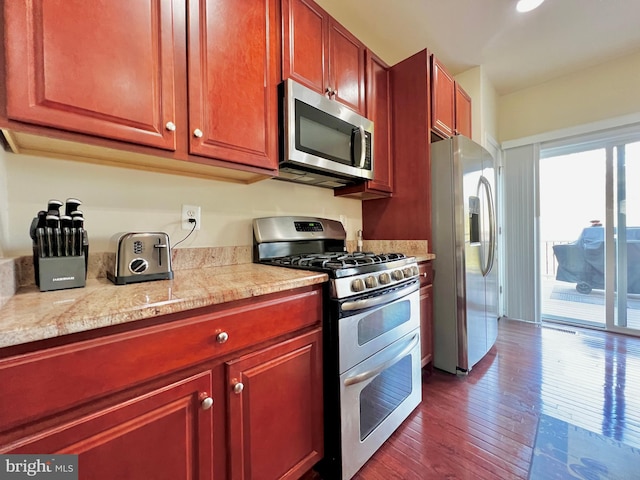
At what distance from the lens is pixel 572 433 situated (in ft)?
→ 4.71

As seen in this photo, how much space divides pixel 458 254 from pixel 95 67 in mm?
2142

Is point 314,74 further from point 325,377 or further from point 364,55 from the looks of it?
point 325,377

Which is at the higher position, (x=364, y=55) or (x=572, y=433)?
(x=364, y=55)

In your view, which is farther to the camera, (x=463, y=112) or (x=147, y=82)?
(x=463, y=112)

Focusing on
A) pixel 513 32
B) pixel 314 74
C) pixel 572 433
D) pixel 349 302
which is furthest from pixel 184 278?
pixel 513 32

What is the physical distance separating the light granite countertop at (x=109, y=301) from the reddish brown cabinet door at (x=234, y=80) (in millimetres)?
574

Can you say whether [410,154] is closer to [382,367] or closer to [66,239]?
[382,367]

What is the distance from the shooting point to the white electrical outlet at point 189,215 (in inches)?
55.4

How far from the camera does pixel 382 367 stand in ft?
4.45

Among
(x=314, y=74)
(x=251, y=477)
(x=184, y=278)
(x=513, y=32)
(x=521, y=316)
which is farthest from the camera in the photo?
(x=521, y=316)

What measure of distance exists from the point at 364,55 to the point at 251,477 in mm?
2415

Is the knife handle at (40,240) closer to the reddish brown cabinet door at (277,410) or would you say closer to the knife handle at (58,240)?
the knife handle at (58,240)

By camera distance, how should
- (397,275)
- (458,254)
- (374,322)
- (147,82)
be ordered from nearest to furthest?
(147,82) → (374,322) → (397,275) → (458,254)

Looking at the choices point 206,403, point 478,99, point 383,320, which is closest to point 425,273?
point 383,320
